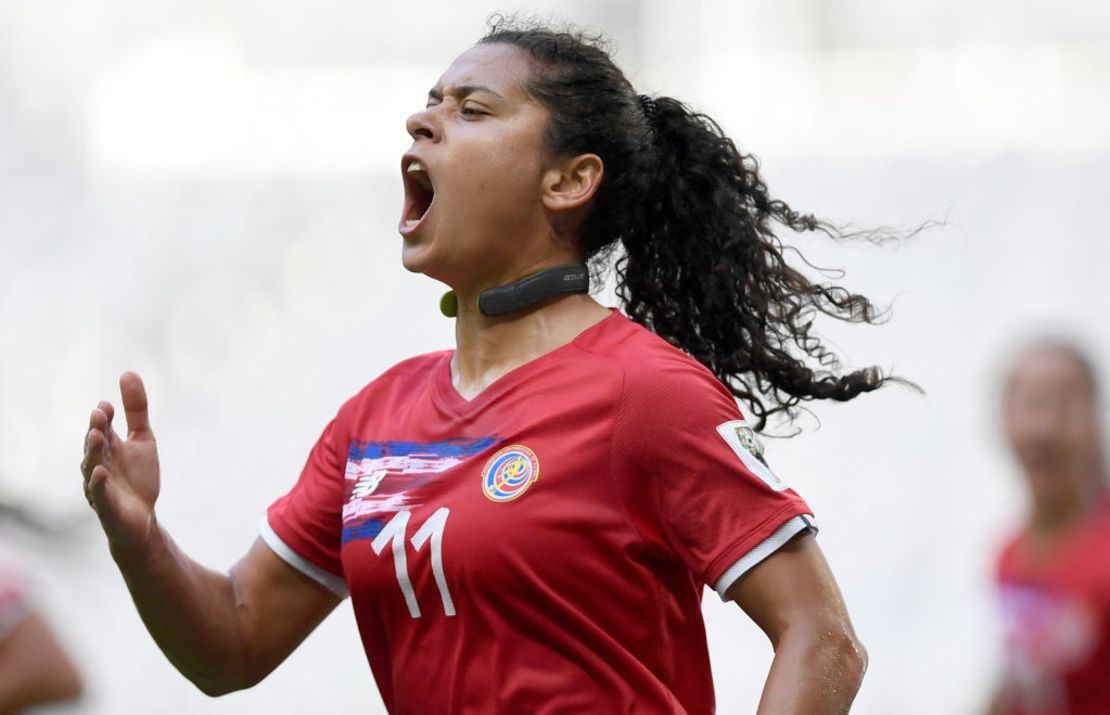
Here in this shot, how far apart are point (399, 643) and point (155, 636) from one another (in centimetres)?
42

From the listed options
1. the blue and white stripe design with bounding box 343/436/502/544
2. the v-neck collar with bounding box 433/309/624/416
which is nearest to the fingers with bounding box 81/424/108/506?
the blue and white stripe design with bounding box 343/436/502/544

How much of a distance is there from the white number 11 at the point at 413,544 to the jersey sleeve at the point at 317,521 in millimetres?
257

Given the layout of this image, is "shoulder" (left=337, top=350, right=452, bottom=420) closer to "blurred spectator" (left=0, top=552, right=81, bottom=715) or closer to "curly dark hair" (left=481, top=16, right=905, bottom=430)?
"curly dark hair" (left=481, top=16, right=905, bottom=430)

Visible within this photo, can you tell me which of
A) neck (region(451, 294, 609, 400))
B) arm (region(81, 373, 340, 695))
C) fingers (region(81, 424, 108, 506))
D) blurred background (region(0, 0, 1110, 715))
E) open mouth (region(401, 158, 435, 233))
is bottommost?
blurred background (region(0, 0, 1110, 715))

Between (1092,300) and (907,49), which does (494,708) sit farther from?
(907,49)

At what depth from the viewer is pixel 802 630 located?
205 cm

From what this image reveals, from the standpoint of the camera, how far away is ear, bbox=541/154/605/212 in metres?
2.38

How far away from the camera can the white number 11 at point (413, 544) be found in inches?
84.2

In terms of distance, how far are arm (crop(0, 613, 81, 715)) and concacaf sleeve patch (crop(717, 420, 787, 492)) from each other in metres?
1.18

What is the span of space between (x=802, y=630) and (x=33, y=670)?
1.24 metres

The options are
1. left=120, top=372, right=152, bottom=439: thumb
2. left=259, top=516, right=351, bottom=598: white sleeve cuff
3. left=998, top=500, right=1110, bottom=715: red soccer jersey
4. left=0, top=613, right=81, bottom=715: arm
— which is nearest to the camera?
left=120, top=372, right=152, bottom=439: thumb

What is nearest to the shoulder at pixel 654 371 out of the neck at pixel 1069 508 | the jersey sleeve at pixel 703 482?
the jersey sleeve at pixel 703 482

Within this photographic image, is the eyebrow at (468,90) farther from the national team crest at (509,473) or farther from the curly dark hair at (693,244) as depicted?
the national team crest at (509,473)

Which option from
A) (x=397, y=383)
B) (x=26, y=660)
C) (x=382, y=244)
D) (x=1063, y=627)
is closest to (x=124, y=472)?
(x=397, y=383)
